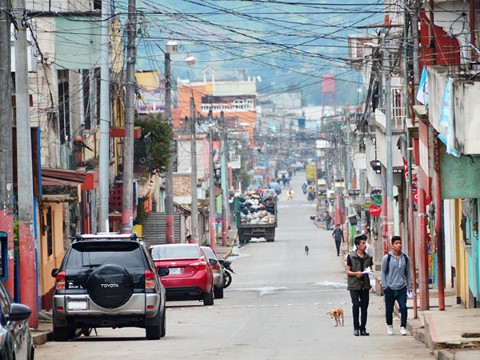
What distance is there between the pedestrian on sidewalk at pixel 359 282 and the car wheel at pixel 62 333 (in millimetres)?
4720

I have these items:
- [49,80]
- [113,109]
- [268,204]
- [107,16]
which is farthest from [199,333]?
[268,204]

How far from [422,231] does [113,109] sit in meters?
31.8

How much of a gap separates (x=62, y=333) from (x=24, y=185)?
2677 mm

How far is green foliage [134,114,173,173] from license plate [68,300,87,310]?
34.4 m

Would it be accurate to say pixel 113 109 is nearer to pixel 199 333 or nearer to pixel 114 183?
pixel 114 183

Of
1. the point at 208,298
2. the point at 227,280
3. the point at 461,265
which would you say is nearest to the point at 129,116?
the point at 208,298

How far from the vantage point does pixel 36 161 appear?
29094 mm

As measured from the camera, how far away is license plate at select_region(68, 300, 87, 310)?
22875 mm

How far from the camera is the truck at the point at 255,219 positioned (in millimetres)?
102500

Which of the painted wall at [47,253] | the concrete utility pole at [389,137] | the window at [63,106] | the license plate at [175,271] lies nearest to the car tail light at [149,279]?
the painted wall at [47,253]

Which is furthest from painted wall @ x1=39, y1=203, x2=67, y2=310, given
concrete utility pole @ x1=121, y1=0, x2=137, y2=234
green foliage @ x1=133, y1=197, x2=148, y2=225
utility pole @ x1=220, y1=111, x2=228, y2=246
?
utility pole @ x1=220, y1=111, x2=228, y2=246

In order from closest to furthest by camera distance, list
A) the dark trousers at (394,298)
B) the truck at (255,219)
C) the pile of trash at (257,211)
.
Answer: the dark trousers at (394,298), the truck at (255,219), the pile of trash at (257,211)

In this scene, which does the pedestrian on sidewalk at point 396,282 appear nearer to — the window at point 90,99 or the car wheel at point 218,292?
the car wheel at point 218,292

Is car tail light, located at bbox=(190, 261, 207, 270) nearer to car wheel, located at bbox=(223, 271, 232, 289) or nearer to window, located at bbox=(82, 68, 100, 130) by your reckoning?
car wheel, located at bbox=(223, 271, 232, 289)
